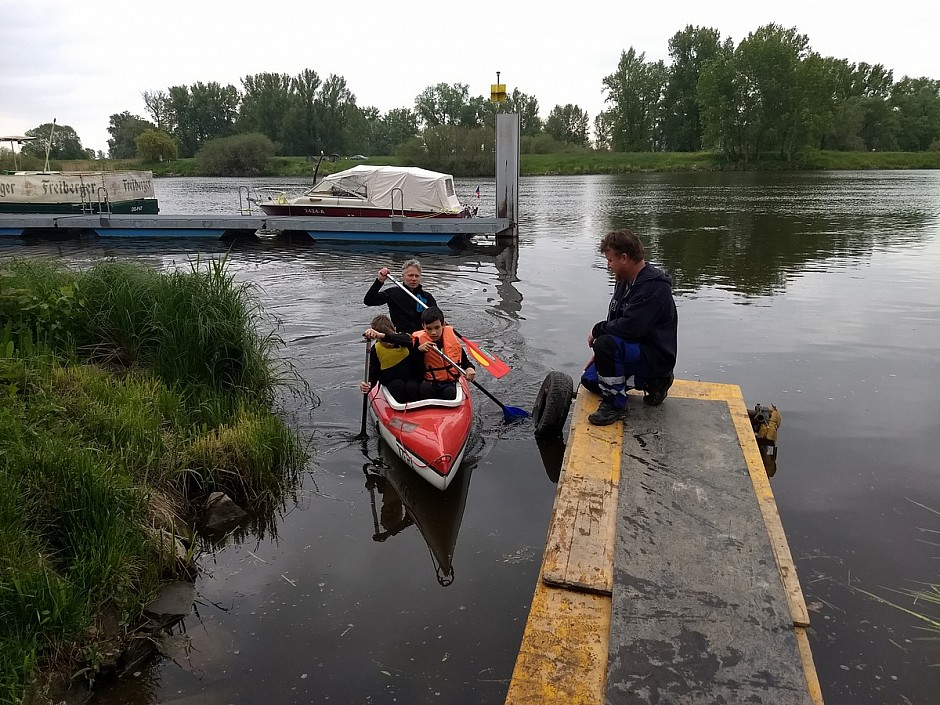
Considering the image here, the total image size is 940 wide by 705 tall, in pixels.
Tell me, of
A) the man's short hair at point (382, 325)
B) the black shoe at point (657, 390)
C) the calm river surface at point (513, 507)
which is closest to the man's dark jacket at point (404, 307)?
the man's short hair at point (382, 325)

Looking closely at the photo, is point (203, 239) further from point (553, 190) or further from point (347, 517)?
point (553, 190)

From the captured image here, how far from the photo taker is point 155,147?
71188 mm

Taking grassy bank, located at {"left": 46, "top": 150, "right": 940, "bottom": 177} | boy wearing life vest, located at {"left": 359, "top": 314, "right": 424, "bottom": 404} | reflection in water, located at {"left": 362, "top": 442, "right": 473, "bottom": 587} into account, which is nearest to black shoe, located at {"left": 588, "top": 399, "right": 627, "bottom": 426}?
reflection in water, located at {"left": 362, "top": 442, "right": 473, "bottom": 587}

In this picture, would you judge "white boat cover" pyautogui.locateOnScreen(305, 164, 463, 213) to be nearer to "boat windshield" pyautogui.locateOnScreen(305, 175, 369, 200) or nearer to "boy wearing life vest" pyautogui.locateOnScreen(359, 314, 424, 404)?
"boat windshield" pyautogui.locateOnScreen(305, 175, 369, 200)

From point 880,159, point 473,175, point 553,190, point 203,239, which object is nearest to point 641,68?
point 880,159

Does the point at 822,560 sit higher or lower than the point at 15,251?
lower

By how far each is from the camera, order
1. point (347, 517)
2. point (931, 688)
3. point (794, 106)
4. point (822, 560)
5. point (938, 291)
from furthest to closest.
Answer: point (794, 106) < point (938, 291) < point (347, 517) < point (822, 560) < point (931, 688)

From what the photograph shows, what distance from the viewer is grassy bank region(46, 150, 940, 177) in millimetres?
62344

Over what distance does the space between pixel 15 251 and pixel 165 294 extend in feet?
53.3

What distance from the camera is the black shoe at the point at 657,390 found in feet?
18.6

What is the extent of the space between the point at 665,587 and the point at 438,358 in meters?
3.68

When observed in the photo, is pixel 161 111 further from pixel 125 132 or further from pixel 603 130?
pixel 603 130

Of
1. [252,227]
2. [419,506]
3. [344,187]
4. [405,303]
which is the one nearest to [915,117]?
[344,187]

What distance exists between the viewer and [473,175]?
56281 mm
